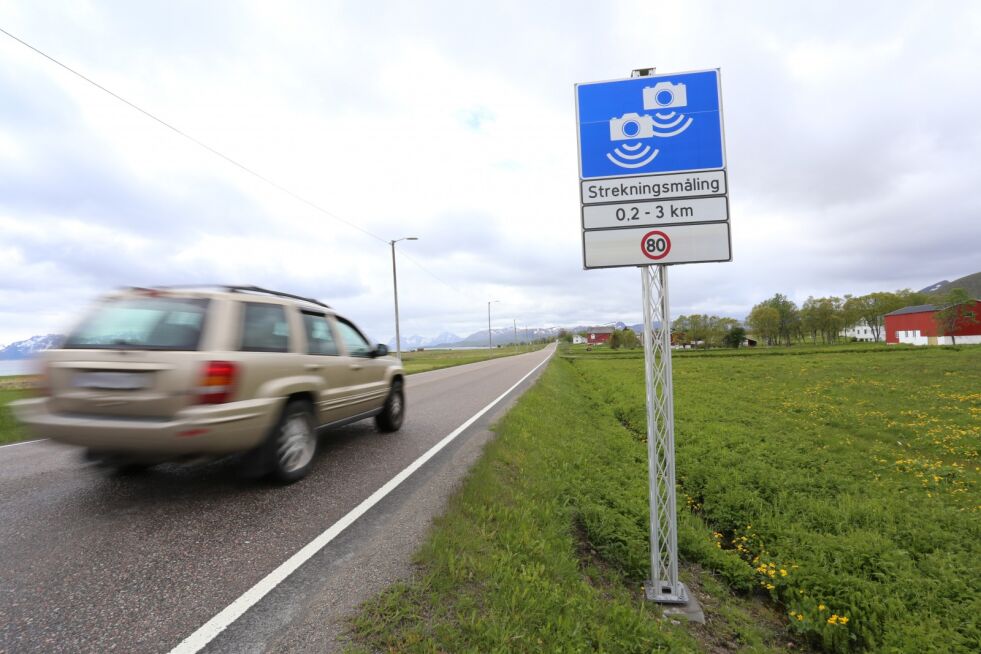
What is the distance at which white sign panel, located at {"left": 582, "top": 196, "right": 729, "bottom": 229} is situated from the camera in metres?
3.23

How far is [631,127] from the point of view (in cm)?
333

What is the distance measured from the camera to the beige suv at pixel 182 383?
3.29m

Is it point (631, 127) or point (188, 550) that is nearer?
point (188, 550)

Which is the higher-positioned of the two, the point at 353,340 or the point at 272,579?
the point at 353,340

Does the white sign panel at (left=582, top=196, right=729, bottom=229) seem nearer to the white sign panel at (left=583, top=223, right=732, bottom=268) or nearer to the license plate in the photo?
the white sign panel at (left=583, top=223, right=732, bottom=268)

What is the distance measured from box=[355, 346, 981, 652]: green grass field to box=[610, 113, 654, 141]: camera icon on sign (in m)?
3.27

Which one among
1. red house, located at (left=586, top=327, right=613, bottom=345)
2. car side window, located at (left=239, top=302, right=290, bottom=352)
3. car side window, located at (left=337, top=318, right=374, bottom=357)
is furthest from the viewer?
red house, located at (left=586, top=327, right=613, bottom=345)

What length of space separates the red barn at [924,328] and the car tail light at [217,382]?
282 ft

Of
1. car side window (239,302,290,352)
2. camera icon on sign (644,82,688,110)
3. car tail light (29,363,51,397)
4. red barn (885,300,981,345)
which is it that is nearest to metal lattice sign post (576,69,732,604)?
camera icon on sign (644,82,688,110)

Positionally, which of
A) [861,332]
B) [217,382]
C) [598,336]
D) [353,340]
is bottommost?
[217,382]

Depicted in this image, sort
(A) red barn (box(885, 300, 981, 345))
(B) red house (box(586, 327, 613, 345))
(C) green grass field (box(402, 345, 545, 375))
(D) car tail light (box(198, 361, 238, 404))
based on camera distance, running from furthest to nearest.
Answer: (B) red house (box(586, 327, 613, 345))
(A) red barn (box(885, 300, 981, 345))
(C) green grass field (box(402, 345, 545, 375))
(D) car tail light (box(198, 361, 238, 404))

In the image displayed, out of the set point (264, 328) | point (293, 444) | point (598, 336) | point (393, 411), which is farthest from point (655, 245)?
point (598, 336)

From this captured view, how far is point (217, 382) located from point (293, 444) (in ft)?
3.61

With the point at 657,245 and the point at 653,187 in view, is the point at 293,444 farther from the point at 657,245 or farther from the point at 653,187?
the point at 653,187
